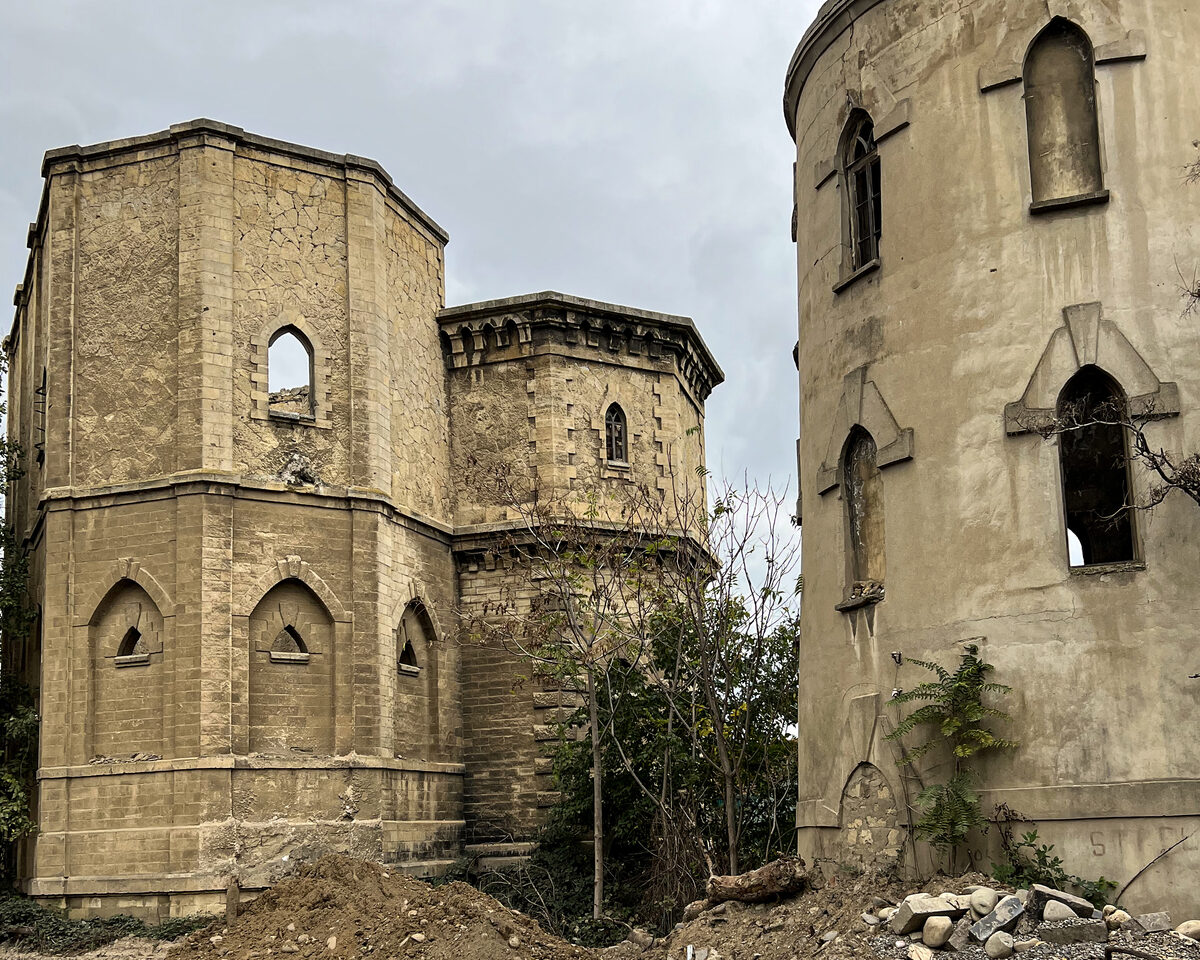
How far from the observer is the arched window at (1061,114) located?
490 inches

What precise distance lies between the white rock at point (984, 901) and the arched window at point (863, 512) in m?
3.20

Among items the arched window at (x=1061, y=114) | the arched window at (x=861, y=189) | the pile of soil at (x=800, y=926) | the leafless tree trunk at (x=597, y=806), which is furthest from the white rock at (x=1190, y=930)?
the leafless tree trunk at (x=597, y=806)

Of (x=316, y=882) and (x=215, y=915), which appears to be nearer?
(x=316, y=882)

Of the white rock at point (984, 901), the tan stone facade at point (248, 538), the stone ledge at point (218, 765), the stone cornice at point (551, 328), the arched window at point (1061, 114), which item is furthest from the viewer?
the stone cornice at point (551, 328)

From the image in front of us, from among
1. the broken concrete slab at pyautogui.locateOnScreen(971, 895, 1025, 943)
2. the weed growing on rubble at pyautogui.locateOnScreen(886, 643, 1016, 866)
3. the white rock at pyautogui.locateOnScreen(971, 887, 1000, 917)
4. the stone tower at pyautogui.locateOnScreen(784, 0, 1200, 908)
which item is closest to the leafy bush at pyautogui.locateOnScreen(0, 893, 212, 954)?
the stone tower at pyautogui.locateOnScreen(784, 0, 1200, 908)

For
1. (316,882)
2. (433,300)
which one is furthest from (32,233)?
(316,882)

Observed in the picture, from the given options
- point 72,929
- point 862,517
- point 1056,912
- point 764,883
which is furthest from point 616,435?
point 1056,912

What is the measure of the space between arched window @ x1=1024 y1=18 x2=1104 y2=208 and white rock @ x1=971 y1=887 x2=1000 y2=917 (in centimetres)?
573

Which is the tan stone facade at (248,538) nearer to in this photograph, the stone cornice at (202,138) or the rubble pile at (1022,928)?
the stone cornice at (202,138)

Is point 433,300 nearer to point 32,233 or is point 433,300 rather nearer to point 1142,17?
point 32,233

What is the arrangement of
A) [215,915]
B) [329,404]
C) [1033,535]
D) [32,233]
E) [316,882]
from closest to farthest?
[1033,535] → [316,882] → [215,915] → [329,404] → [32,233]

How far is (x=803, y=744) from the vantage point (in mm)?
14375

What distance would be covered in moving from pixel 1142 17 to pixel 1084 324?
2756 millimetres

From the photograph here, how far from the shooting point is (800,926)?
12445 millimetres
